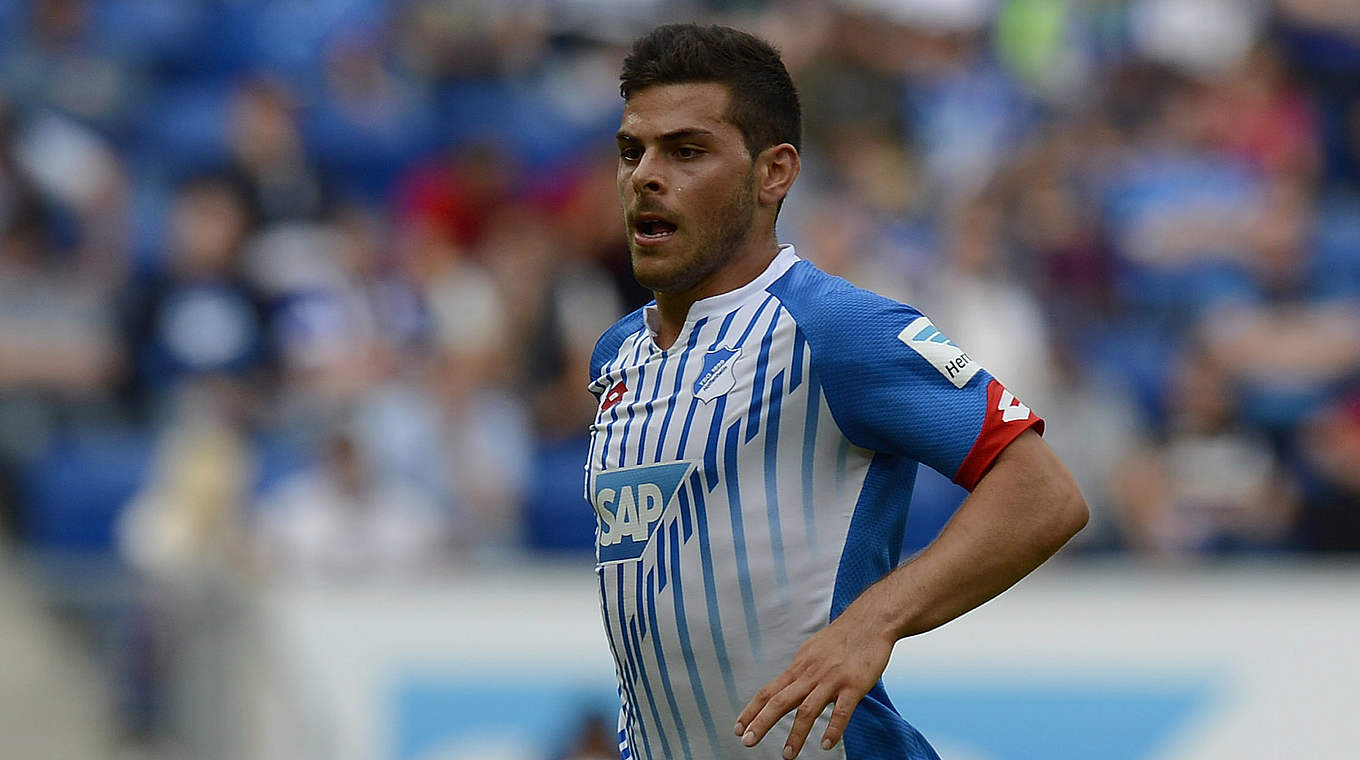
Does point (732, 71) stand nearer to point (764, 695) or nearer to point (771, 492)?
point (771, 492)

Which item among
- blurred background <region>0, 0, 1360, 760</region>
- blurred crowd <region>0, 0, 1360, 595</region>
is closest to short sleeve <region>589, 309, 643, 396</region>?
blurred background <region>0, 0, 1360, 760</region>

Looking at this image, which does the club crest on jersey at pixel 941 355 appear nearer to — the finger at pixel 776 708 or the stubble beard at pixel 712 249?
the stubble beard at pixel 712 249

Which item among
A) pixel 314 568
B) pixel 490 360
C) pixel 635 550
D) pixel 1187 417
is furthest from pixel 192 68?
pixel 635 550

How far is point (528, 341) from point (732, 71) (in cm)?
647

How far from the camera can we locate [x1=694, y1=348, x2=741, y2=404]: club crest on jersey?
3660 mm

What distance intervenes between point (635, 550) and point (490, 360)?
6489 mm

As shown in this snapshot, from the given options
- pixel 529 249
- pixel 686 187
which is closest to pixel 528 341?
pixel 529 249

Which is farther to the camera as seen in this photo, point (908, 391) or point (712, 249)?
point (712, 249)

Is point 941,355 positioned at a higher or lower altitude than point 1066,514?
higher

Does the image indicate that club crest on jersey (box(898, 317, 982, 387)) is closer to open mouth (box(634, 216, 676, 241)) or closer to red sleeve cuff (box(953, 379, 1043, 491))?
red sleeve cuff (box(953, 379, 1043, 491))

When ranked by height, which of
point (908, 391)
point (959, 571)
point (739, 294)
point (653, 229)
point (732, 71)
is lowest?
point (959, 571)

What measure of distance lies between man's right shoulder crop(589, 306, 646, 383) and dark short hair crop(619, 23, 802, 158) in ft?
1.78

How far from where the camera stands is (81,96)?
40.7 ft

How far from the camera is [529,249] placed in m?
10.5
